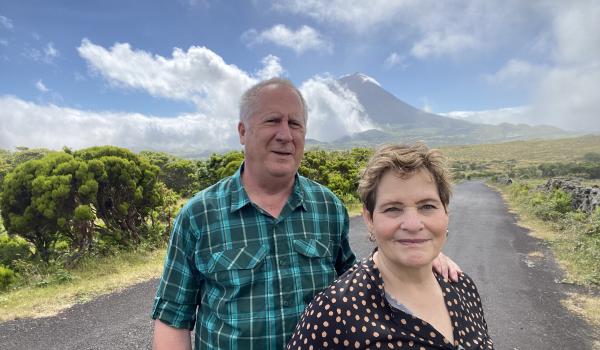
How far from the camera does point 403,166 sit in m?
1.44

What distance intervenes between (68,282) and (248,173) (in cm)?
635

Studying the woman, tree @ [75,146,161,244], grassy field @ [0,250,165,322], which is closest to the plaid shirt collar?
the woman

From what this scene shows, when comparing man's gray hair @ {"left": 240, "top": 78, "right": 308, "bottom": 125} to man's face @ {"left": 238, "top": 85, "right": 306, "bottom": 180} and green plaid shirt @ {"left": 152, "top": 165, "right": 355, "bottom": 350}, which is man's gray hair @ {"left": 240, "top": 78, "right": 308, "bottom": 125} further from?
green plaid shirt @ {"left": 152, "top": 165, "right": 355, "bottom": 350}

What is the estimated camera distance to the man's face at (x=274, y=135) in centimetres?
177

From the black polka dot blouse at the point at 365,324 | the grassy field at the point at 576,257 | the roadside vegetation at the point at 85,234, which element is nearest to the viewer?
the black polka dot blouse at the point at 365,324

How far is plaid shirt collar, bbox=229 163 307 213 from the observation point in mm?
1770

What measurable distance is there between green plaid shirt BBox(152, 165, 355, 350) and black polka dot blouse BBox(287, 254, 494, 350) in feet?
0.87

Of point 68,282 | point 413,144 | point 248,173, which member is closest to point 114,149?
point 68,282

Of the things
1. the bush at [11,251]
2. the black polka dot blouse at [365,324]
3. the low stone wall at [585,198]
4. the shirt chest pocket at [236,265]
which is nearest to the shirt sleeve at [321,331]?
the black polka dot blouse at [365,324]

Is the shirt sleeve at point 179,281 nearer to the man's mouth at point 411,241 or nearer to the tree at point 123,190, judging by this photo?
the man's mouth at point 411,241

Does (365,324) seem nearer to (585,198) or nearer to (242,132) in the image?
(242,132)

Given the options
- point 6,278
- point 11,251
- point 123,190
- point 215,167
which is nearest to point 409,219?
point 6,278

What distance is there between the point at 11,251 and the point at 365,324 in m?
8.12

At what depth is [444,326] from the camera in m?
1.48
